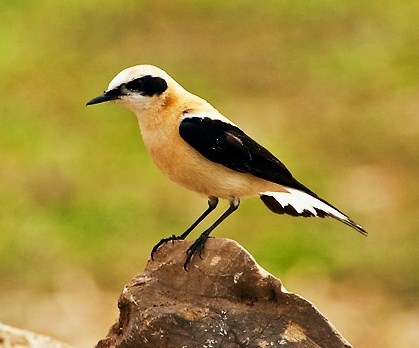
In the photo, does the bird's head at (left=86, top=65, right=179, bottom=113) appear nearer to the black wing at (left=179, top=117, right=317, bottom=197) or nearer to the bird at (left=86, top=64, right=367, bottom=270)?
the bird at (left=86, top=64, right=367, bottom=270)

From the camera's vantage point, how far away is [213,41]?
17906mm

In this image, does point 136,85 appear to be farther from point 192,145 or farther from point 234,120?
point 234,120

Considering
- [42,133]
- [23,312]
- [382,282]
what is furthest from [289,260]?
[42,133]

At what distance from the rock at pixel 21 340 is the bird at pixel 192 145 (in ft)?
4.31

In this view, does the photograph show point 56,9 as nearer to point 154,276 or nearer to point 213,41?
point 213,41

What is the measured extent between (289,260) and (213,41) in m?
5.89

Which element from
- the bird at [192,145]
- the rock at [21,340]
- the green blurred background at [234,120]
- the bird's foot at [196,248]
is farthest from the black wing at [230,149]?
the green blurred background at [234,120]

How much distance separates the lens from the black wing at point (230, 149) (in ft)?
24.7

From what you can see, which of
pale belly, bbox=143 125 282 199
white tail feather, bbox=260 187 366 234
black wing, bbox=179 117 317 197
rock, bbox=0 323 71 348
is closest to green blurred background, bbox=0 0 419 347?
rock, bbox=0 323 71 348

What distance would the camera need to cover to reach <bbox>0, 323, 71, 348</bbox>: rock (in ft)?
27.6

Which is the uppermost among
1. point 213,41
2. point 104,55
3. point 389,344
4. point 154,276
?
point 213,41

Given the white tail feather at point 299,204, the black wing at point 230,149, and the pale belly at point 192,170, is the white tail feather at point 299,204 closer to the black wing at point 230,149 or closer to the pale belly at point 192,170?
the black wing at point 230,149

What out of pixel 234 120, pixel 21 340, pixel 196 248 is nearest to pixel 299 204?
pixel 196 248

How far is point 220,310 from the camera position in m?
7.02
